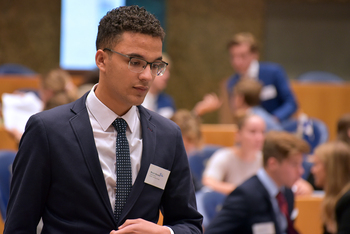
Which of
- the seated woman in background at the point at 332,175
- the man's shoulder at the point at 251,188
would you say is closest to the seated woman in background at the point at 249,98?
the seated woman in background at the point at 332,175

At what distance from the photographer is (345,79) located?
836 centimetres

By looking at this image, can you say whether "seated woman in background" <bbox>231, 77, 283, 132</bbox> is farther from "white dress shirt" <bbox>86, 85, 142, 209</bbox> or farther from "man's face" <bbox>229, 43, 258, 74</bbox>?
"white dress shirt" <bbox>86, 85, 142, 209</bbox>

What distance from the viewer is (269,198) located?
2.44 m

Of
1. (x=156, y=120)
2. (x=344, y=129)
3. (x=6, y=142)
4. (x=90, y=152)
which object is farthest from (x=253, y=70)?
(x=90, y=152)

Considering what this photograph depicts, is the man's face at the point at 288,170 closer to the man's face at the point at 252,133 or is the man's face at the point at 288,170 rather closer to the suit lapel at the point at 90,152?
the man's face at the point at 252,133

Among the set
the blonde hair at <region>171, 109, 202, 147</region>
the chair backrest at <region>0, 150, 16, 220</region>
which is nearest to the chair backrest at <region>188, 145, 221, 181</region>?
the blonde hair at <region>171, 109, 202, 147</region>

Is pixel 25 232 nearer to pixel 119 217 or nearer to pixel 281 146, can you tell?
pixel 119 217

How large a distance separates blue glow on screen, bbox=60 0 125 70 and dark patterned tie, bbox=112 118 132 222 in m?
6.66

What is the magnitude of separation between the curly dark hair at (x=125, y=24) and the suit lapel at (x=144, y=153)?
0.93ft

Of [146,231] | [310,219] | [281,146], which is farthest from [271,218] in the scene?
[146,231]

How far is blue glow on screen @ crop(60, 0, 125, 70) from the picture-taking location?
7.76 m

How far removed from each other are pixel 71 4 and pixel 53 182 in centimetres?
717

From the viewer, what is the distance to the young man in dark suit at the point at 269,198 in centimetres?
232

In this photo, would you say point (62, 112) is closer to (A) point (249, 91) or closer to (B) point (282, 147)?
(B) point (282, 147)
